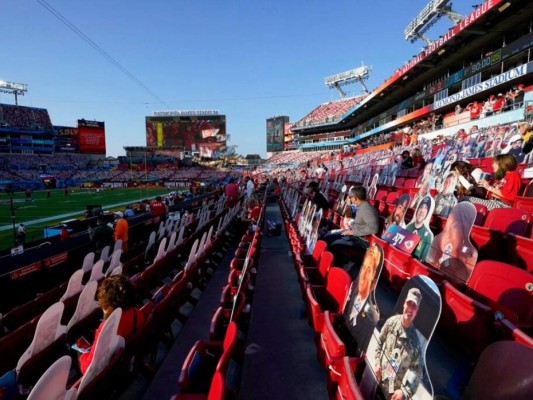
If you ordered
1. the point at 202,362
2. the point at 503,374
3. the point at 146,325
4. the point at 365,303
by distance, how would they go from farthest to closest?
the point at 146,325, the point at 202,362, the point at 365,303, the point at 503,374

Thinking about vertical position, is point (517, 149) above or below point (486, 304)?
above

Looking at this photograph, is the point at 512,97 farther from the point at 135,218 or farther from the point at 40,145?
the point at 40,145

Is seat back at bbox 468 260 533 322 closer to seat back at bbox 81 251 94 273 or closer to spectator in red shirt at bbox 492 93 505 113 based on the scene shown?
seat back at bbox 81 251 94 273

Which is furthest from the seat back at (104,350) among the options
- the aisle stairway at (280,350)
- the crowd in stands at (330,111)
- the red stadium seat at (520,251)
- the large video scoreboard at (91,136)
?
the large video scoreboard at (91,136)

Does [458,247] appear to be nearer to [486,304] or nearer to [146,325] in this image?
[486,304]

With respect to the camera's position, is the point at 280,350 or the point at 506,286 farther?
the point at 280,350

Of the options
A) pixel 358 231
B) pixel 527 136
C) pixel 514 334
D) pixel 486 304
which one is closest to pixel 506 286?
pixel 486 304

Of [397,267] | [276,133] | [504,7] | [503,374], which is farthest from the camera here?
[276,133]

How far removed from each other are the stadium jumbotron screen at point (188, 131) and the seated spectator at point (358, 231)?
68.9 metres

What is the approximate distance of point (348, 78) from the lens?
254 feet

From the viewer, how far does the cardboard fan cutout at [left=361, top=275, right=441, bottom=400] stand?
1487mm

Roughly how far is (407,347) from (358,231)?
3359mm

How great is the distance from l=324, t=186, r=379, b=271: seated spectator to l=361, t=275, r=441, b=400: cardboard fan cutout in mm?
2918

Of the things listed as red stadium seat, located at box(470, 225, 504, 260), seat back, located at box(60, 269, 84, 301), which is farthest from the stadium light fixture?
seat back, located at box(60, 269, 84, 301)
